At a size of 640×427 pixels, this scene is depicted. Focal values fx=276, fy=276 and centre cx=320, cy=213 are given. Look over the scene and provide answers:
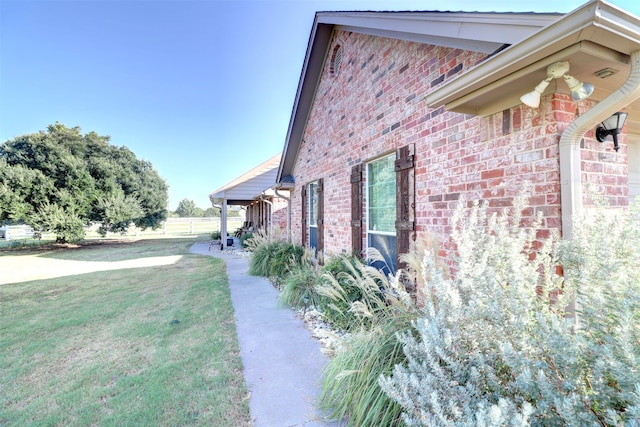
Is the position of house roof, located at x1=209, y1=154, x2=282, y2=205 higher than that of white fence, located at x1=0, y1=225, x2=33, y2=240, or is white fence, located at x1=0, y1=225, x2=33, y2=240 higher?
house roof, located at x1=209, y1=154, x2=282, y2=205

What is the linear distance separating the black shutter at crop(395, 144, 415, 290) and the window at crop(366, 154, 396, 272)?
323 mm

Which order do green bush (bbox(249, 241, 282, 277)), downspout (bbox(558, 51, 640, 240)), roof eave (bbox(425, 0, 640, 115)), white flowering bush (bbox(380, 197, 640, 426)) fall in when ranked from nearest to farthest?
white flowering bush (bbox(380, 197, 640, 426))
roof eave (bbox(425, 0, 640, 115))
downspout (bbox(558, 51, 640, 240))
green bush (bbox(249, 241, 282, 277))

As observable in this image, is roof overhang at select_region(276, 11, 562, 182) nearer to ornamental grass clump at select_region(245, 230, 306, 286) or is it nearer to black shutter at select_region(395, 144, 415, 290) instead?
black shutter at select_region(395, 144, 415, 290)

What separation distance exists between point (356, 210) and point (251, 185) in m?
11.0

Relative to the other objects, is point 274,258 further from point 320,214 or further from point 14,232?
point 14,232

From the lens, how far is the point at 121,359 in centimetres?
335

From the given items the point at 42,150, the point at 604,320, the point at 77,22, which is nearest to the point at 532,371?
the point at 604,320

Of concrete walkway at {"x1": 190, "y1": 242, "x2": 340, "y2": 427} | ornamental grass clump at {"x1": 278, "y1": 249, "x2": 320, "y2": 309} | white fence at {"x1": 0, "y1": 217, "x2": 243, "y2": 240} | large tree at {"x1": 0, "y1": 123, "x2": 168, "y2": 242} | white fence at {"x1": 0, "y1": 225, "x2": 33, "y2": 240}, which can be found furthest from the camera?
white fence at {"x1": 0, "y1": 217, "x2": 243, "y2": 240}

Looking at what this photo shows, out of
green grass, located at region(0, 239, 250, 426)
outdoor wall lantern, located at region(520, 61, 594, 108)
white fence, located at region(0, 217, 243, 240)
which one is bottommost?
green grass, located at region(0, 239, 250, 426)

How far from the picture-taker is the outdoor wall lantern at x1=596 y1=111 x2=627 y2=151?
83.4 inches

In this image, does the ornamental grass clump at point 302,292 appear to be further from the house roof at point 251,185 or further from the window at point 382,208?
the house roof at point 251,185

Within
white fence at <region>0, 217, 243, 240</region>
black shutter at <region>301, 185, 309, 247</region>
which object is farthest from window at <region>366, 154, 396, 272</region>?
white fence at <region>0, 217, 243, 240</region>

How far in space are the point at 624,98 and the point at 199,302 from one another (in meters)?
6.25

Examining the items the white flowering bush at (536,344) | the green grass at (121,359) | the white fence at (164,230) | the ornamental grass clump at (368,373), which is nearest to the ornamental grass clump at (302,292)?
the green grass at (121,359)
